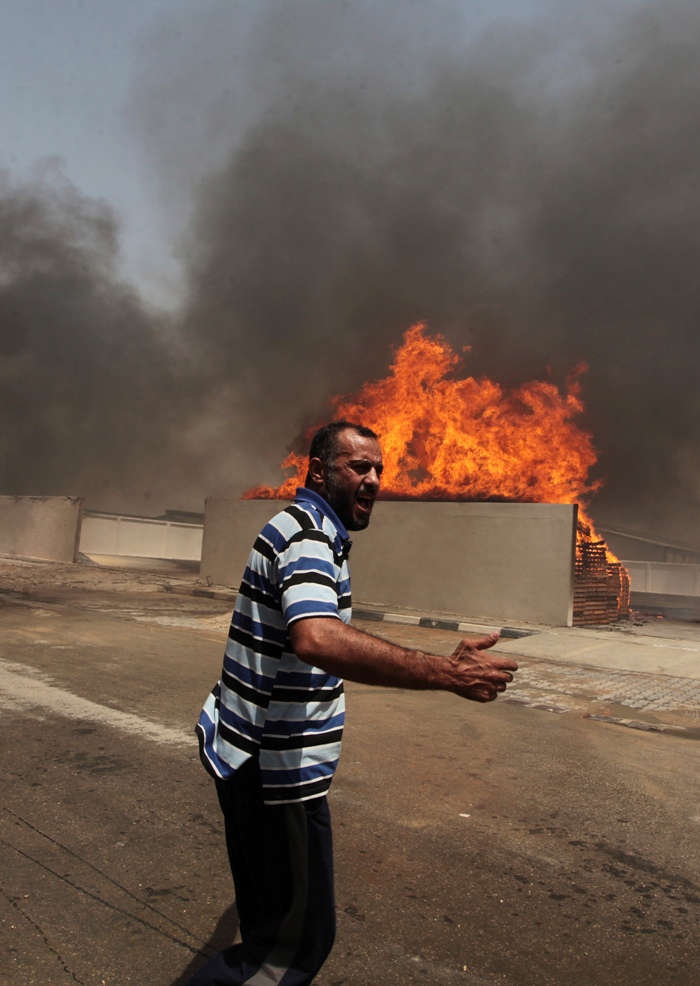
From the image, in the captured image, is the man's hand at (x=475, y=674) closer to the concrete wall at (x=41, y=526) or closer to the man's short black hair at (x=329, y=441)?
the man's short black hair at (x=329, y=441)

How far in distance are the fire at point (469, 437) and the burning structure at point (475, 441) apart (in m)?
0.02

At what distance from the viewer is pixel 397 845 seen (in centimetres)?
359

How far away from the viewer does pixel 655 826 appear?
13.3 feet

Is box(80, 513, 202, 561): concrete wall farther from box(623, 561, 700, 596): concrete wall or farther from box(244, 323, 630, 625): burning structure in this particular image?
box(623, 561, 700, 596): concrete wall

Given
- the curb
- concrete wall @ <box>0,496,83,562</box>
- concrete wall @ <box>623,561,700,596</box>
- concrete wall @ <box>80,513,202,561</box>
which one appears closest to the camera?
the curb

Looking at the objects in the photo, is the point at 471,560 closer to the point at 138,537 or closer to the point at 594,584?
the point at 594,584

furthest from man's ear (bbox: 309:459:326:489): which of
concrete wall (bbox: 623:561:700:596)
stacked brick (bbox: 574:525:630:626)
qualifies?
concrete wall (bbox: 623:561:700:596)

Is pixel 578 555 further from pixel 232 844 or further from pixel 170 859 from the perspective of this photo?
pixel 232 844

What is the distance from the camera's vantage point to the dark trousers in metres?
1.85

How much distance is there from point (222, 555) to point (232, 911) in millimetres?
16769

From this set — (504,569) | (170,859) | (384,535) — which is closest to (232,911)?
(170,859)

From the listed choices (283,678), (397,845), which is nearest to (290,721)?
(283,678)

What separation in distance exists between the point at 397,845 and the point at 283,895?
190cm

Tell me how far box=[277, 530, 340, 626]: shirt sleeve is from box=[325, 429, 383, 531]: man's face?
8.2 inches
